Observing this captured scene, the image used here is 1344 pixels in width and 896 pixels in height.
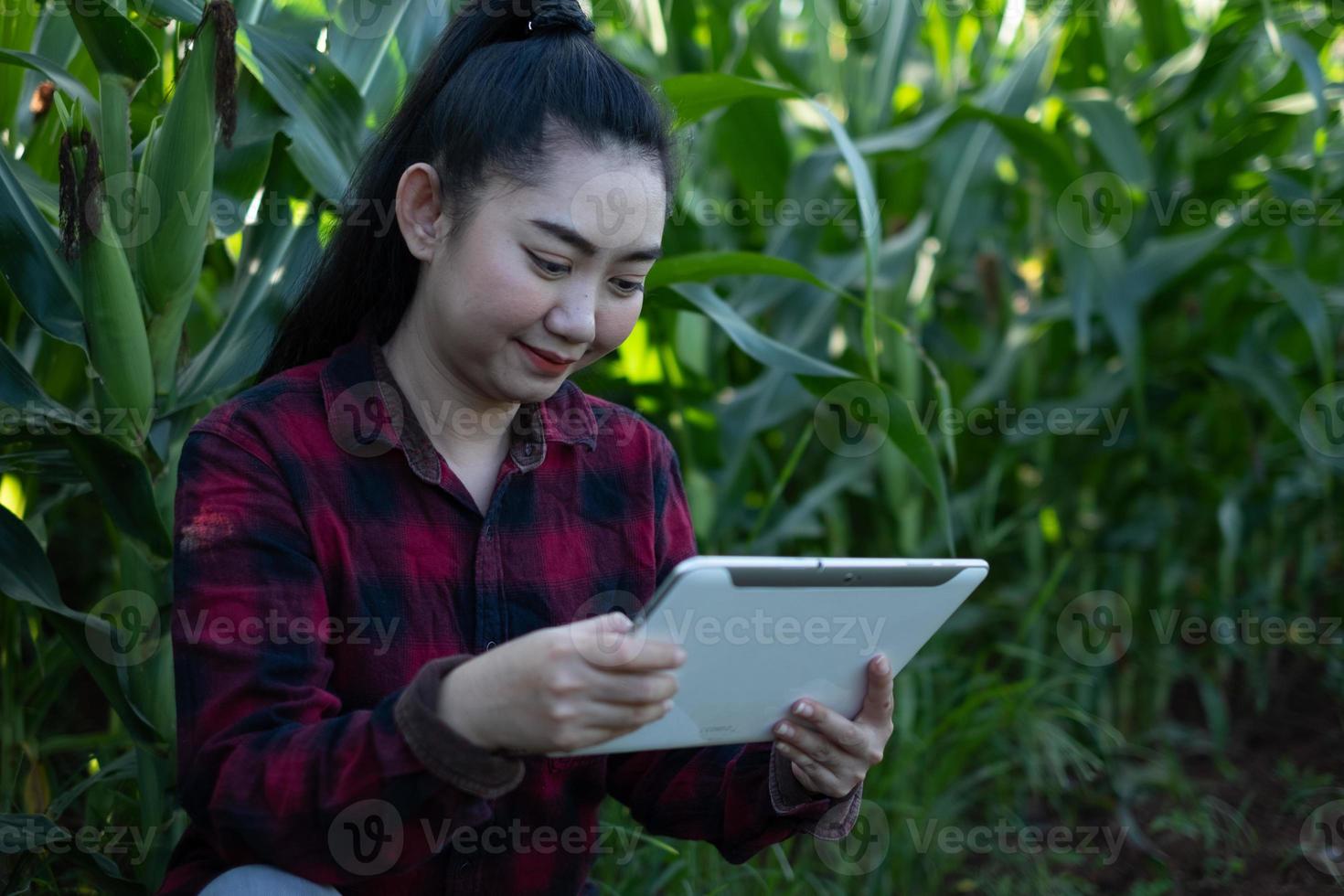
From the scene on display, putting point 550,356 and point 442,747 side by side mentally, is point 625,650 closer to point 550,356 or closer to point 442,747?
point 442,747

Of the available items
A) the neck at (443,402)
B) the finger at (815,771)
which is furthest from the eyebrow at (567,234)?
the finger at (815,771)

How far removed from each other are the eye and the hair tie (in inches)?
8.2

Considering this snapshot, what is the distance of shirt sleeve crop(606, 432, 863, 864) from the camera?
0.97m

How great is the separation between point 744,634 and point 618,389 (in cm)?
98

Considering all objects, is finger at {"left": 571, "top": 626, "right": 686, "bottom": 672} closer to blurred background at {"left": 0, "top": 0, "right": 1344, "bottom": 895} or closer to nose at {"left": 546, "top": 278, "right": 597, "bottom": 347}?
nose at {"left": 546, "top": 278, "right": 597, "bottom": 347}

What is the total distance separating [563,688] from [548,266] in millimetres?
310

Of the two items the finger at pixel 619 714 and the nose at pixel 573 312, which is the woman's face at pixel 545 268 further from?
the finger at pixel 619 714

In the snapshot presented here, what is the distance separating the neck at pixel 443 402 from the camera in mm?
984

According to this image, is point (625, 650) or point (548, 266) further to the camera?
point (548, 266)

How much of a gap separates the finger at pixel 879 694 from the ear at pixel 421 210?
16.4 inches

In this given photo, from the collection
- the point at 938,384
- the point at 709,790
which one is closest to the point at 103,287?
the point at 709,790

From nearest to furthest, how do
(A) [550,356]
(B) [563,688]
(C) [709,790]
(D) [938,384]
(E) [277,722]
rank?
(B) [563,688] → (E) [277,722] → (A) [550,356] → (C) [709,790] → (D) [938,384]

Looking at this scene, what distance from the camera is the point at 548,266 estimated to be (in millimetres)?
894

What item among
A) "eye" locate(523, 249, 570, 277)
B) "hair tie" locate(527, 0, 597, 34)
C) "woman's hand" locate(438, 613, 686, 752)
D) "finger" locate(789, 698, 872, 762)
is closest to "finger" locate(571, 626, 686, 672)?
"woman's hand" locate(438, 613, 686, 752)
